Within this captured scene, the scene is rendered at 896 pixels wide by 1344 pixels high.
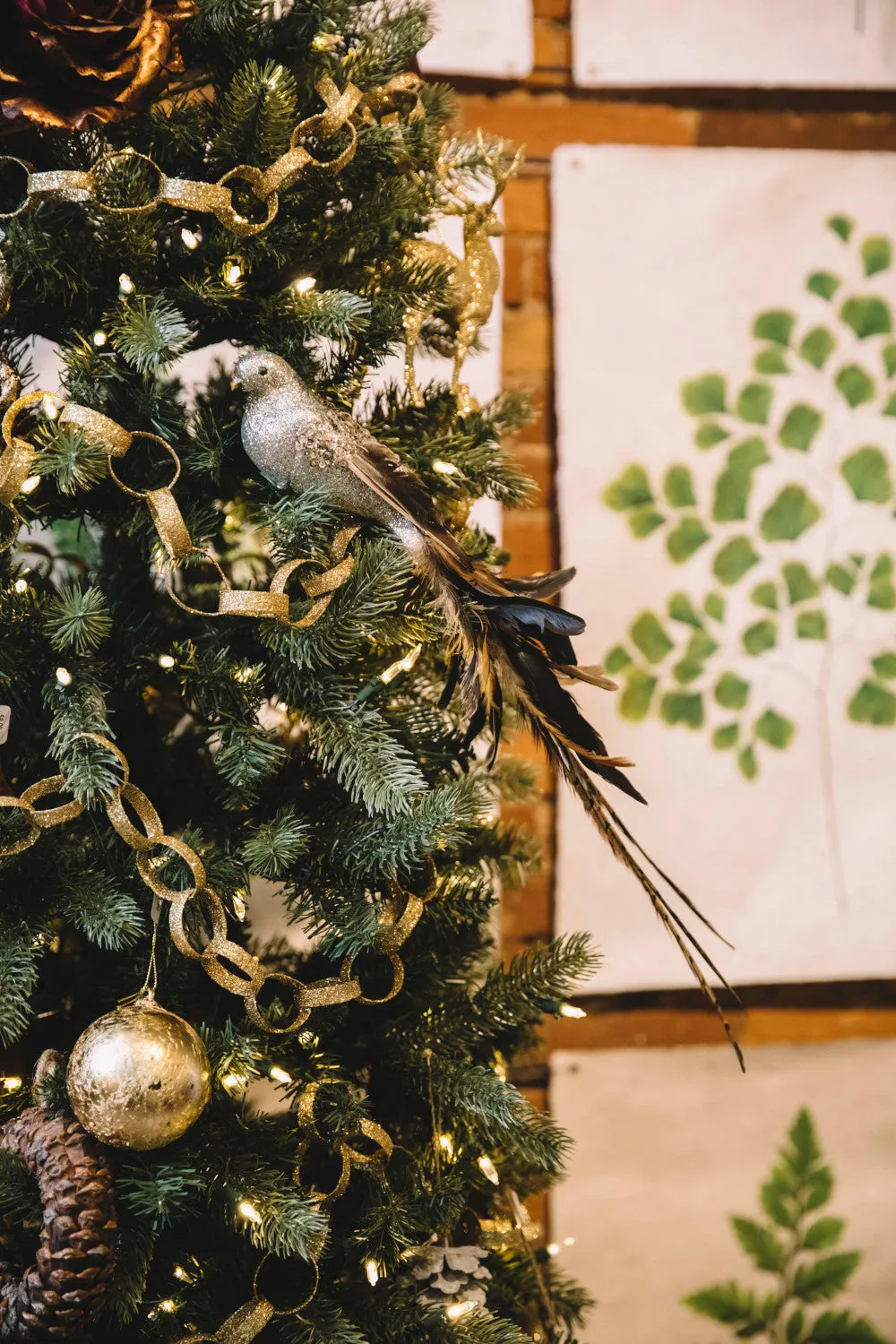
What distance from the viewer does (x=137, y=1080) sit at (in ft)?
1.57

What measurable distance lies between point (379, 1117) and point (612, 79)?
40.5 inches

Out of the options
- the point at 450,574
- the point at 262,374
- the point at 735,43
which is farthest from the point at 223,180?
the point at 735,43

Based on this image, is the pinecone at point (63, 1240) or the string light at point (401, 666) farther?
the string light at point (401, 666)

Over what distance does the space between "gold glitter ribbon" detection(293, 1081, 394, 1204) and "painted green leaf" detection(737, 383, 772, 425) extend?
72 cm

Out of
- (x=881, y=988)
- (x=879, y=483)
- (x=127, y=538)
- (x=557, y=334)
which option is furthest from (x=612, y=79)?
(x=881, y=988)

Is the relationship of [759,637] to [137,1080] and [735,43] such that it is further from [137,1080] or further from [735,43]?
[137,1080]

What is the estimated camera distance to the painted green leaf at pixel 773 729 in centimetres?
104

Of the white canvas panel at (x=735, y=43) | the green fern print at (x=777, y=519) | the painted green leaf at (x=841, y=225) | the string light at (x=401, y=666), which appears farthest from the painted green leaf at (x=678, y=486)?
the string light at (x=401, y=666)

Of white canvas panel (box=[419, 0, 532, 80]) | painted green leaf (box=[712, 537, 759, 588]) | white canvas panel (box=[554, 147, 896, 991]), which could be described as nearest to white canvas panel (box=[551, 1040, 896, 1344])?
white canvas panel (box=[554, 147, 896, 991])

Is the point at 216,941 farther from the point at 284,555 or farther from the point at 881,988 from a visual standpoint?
the point at 881,988

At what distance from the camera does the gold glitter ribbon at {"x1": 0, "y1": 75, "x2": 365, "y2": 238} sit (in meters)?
0.51

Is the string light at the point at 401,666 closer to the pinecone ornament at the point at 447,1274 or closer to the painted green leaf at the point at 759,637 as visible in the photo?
the pinecone ornament at the point at 447,1274

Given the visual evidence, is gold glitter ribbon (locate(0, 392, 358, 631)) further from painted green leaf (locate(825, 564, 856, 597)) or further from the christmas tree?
painted green leaf (locate(825, 564, 856, 597))

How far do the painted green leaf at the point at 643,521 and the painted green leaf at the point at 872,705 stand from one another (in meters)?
0.30
